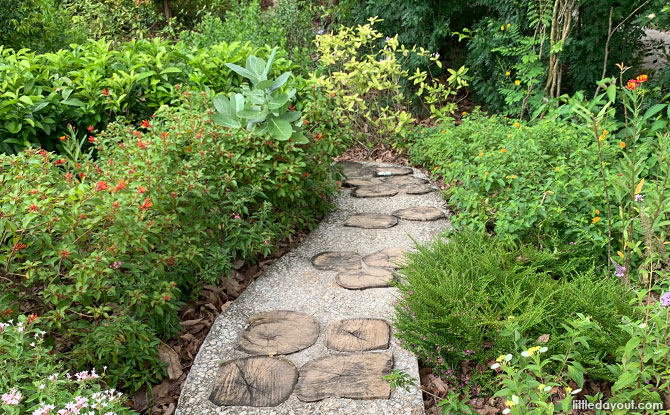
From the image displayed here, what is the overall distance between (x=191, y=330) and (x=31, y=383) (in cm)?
91

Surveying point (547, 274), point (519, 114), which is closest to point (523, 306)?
point (547, 274)

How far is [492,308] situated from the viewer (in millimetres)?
2242

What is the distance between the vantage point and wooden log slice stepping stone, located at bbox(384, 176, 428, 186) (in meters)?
4.39

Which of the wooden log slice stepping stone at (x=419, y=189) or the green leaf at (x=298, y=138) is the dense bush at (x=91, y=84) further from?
the wooden log slice stepping stone at (x=419, y=189)

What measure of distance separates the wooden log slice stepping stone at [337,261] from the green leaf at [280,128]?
75 cm

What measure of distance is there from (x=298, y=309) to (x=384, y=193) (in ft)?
5.75

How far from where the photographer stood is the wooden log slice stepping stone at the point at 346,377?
6.58 ft

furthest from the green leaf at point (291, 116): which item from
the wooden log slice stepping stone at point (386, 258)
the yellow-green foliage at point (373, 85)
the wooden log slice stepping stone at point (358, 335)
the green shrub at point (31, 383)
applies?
the green shrub at point (31, 383)

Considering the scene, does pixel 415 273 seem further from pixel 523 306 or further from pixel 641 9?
pixel 641 9

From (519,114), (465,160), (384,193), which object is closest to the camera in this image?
(465,160)

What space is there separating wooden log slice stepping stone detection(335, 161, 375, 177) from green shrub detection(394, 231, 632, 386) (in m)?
2.19

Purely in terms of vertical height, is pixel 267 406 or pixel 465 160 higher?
pixel 465 160

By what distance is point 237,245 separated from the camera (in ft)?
9.32

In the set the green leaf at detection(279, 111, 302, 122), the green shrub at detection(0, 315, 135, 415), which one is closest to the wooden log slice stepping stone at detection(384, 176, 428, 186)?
the green leaf at detection(279, 111, 302, 122)
